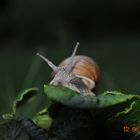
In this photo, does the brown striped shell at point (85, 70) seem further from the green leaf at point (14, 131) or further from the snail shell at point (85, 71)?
the green leaf at point (14, 131)

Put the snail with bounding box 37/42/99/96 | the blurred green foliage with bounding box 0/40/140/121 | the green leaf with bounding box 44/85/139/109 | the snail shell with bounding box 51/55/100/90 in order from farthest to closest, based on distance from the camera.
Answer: the blurred green foliage with bounding box 0/40/140/121, the snail shell with bounding box 51/55/100/90, the snail with bounding box 37/42/99/96, the green leaf with bounding box 44/85/139/109

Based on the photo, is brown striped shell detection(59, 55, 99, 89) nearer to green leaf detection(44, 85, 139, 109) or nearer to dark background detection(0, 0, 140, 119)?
green leaf detection(44, 85, 139, 109)

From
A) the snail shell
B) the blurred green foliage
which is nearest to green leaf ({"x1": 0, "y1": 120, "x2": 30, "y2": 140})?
the snail shell

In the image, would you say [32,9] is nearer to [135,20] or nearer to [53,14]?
[53,14]

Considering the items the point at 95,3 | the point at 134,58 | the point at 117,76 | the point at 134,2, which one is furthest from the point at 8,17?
the point at 117,76

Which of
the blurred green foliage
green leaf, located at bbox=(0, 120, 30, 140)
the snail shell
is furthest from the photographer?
the blurred green foliage

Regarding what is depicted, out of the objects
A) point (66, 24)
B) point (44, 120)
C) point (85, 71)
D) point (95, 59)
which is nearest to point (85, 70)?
point (85, 71)

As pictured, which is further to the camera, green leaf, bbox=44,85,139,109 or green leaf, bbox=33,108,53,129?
green leaf, bbox=33,108,53,129

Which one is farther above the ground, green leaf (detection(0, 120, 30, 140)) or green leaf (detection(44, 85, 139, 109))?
green leaf (detection(44, 85, 139, 109))

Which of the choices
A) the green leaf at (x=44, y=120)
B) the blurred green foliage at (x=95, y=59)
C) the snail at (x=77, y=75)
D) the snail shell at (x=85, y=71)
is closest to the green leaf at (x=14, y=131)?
the green leaf at (x=44, y=120)
